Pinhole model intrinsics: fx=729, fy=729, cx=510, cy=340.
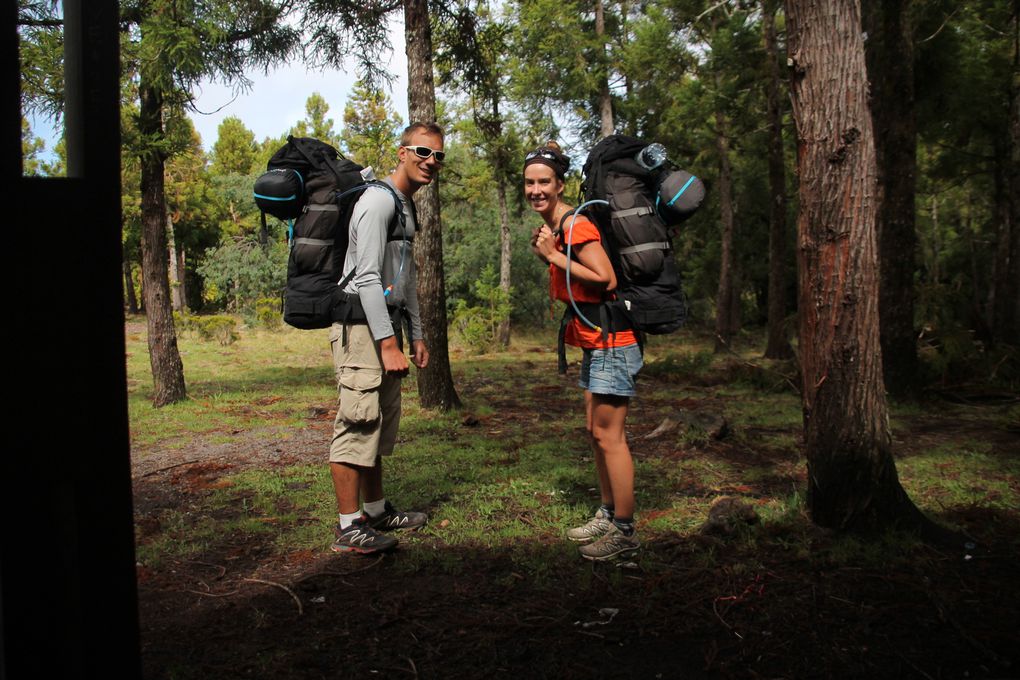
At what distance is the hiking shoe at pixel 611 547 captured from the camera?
4168 mm

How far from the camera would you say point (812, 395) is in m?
4.32

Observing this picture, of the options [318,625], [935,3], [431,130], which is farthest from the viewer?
[935,3]

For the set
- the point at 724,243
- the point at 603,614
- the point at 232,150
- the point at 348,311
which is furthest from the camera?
the point at 232,150

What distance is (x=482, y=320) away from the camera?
19.3 metres

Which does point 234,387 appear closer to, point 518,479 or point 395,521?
point 518,479

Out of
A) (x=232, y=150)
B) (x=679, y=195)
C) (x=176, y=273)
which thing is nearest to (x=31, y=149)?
(x=679, y=195)

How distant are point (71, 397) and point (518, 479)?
16.0 ft

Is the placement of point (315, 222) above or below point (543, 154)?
below

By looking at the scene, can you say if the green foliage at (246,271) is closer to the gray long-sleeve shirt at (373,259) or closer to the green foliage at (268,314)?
the green foliage at (268,314)

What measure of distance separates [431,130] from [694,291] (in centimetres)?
2638

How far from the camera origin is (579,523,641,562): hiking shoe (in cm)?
417

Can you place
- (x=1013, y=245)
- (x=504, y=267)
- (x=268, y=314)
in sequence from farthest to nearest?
1. (x=268, y=314)
2. (x=504, y=267)
3. (x=1013, y=245)

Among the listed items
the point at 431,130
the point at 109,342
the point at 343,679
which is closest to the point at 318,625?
the point at 343,679

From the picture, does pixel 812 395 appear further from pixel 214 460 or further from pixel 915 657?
pixel 214 460
